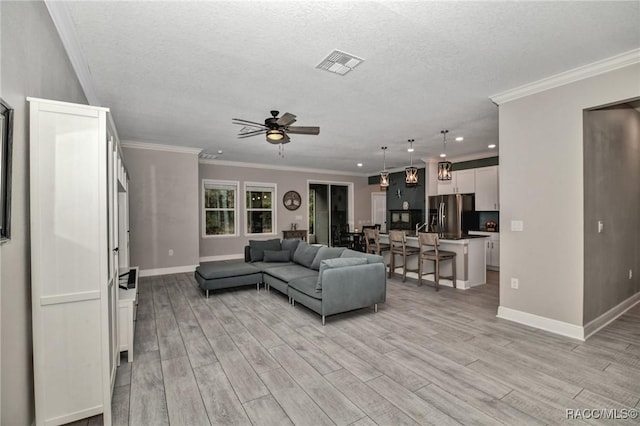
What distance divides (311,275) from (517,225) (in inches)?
111

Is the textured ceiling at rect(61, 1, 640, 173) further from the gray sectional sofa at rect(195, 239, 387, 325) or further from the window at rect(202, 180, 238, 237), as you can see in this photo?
the window at rect(202, 180, 238, 237)

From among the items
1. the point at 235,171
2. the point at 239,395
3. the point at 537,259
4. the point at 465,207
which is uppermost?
the point at 235,171

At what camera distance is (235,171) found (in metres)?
8.41

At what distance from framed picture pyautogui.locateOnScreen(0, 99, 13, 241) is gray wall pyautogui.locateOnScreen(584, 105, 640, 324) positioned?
4.65 meters

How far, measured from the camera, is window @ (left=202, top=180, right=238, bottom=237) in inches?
319

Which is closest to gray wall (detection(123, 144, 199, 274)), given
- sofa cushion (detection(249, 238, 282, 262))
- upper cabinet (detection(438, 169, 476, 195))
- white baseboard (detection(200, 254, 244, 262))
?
white baseboard (detection(200, 254, 244, 262))

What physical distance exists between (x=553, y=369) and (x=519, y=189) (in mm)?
1997

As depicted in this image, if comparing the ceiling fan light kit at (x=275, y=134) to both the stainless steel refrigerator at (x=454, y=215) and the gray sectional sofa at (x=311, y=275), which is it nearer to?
the gray sectional sofa at (x=311, y=275)

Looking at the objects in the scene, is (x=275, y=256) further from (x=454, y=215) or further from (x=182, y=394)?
(x=454, y=215)

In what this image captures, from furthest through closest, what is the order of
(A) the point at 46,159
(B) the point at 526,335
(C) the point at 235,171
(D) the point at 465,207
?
1. (C) the point at 235,171
2. (D) the point at 465,207
3. (B) the point at 526,335
4. (A) the point at 46,159

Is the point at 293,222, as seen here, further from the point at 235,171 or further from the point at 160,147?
the point at 160,147

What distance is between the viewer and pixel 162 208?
6.38m

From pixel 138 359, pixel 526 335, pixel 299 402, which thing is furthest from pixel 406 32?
pixel 138 359

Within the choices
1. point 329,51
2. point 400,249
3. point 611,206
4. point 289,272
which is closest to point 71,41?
point 329,51
